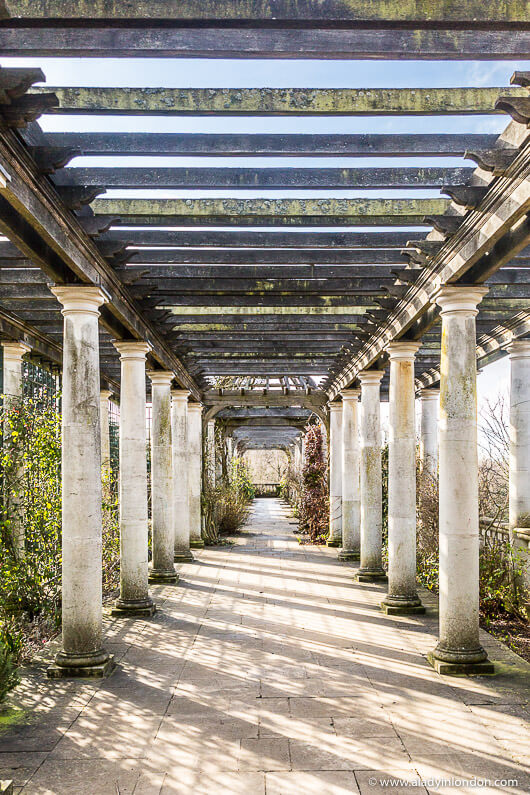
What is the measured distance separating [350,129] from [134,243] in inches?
112

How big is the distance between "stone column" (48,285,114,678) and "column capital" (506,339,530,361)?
21.8 ft

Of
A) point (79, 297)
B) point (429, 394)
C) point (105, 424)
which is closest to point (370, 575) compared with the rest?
point (429, 394)

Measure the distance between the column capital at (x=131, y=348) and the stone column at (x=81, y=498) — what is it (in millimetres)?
2536

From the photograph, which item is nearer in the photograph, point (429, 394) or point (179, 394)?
point (179, 394)

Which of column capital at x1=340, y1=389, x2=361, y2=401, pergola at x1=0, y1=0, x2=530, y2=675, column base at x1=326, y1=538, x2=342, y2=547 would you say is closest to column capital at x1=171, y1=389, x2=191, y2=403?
pergola at x1=0, y1=0, x2=530, y2=675

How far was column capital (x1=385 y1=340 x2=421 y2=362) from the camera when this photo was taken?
34.5 ft

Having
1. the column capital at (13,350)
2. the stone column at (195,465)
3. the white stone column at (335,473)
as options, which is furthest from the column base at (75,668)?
the white stone column at (335,473)

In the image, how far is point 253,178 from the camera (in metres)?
6.54

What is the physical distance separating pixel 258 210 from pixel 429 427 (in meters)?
12.5

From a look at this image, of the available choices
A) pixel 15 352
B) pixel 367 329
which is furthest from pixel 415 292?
pixel 15 352

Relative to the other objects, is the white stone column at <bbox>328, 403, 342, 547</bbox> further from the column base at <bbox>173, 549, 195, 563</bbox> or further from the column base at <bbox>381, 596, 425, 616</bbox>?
the column base at <bbox>381, 596, 425, 616</bbox>

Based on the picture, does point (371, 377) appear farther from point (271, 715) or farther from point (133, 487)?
point (271, 715)

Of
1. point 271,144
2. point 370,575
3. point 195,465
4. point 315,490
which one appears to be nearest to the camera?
point 271,144

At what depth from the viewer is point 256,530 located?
24422 millimetres
